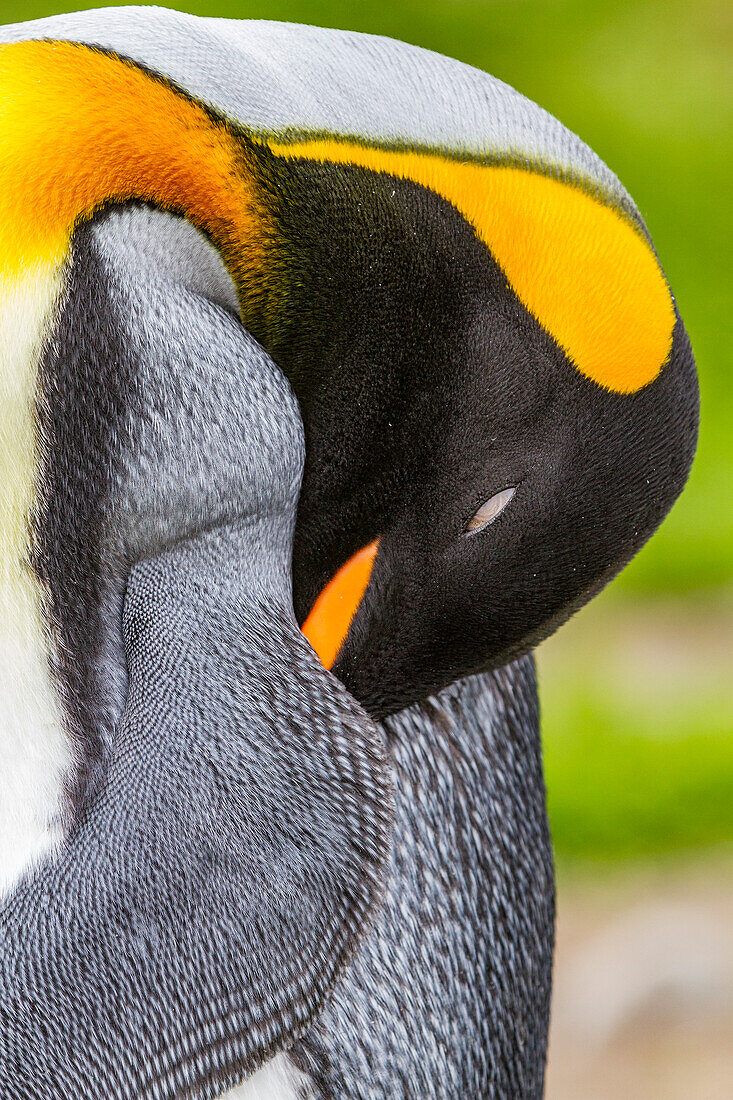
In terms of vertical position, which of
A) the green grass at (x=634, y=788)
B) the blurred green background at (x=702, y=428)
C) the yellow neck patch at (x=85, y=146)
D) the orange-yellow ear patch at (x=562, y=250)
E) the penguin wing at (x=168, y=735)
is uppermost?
the blurred green background at (x=702, y=428)

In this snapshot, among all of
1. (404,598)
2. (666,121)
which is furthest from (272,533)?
(666,121)

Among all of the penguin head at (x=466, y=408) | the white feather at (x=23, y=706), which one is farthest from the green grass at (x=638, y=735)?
the white feather at (x=23, y=706)

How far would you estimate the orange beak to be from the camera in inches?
25.5

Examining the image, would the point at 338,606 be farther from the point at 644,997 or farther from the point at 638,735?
the point at 638,735

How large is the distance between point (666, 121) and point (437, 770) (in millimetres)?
3842

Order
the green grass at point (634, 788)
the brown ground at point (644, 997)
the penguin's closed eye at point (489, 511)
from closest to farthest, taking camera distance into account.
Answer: the penguin's closed eye at point (489, 511) < the brown ground at point (644, 997) < the green grass at point (634, 788)

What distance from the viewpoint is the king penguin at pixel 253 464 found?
0.53 meters

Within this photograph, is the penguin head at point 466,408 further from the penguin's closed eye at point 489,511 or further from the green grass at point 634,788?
the green grass at point 634,788

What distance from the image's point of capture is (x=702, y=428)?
3.09 meters

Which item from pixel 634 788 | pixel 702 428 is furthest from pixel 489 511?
pixel 702 428

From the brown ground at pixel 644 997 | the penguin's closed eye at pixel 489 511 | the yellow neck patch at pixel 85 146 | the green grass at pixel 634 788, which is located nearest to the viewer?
the yellow neck patch at pixel 85 146

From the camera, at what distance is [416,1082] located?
0.80 meters

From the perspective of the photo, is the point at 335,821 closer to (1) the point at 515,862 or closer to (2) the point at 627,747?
(1) the point at 515,862

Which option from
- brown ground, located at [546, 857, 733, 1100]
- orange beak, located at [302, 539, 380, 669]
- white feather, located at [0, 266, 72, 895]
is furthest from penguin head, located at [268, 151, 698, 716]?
brown ground, located at [546, 857, 733, 1100]
